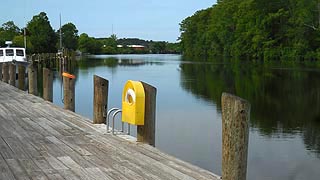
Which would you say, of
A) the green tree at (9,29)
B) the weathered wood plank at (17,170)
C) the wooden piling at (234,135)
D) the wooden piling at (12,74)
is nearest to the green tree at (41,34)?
the green tree at (9,29)

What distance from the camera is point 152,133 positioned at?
7.52 m

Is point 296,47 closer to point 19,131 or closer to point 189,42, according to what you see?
point 189,42

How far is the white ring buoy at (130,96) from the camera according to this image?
24.7 ft

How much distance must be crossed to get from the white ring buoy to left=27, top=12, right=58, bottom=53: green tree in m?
76.5

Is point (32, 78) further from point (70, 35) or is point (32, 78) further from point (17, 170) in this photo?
point (70, 35)

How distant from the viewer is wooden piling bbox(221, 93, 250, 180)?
4957 mm

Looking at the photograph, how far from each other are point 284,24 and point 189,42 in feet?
180

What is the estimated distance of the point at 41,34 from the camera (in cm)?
8806

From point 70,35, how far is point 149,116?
129 meters

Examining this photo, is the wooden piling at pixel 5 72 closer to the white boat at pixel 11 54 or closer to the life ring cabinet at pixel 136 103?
the white boat at pixel 11 54

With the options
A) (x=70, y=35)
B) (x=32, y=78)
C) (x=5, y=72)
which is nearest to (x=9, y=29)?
(x=70, y=35)

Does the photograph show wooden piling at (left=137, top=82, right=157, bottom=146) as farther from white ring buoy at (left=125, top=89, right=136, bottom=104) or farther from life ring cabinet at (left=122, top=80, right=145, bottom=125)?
white ring buoy at (left=125, top=89, right=136, bottom=104)

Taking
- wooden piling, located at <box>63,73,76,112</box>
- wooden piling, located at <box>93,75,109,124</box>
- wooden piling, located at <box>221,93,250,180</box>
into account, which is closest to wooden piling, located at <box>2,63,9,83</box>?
wooden piling, located at <box>63,73,76,112</box>

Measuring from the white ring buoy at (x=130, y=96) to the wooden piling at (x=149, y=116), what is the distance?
0.62 feet
